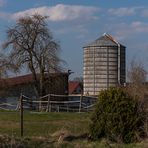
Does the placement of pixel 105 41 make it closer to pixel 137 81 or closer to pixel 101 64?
pixel 101 64

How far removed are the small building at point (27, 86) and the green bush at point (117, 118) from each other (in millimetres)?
53651

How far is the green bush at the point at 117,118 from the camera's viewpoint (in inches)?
651

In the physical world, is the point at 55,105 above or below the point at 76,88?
below

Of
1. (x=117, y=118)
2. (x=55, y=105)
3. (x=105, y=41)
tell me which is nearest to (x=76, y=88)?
(x=105, y=41)

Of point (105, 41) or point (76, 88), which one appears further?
point (76, 88)

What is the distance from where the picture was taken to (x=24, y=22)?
70125mm

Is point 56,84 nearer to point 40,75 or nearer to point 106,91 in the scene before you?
point 40,75

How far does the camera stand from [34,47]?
70438 mm

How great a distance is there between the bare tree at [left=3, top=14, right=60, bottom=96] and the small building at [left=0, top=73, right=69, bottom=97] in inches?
69.5

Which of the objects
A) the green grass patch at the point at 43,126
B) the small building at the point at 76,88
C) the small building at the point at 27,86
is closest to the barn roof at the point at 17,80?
the small building at the point at 27,86

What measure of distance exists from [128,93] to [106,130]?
6.04 ft

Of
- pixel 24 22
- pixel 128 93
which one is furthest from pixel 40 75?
pixel 128 93

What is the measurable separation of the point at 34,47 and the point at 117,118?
179ft

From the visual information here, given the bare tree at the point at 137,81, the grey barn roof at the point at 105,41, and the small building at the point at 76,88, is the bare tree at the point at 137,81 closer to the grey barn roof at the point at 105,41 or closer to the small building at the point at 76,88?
the grey barn roof at the point at 105,41
